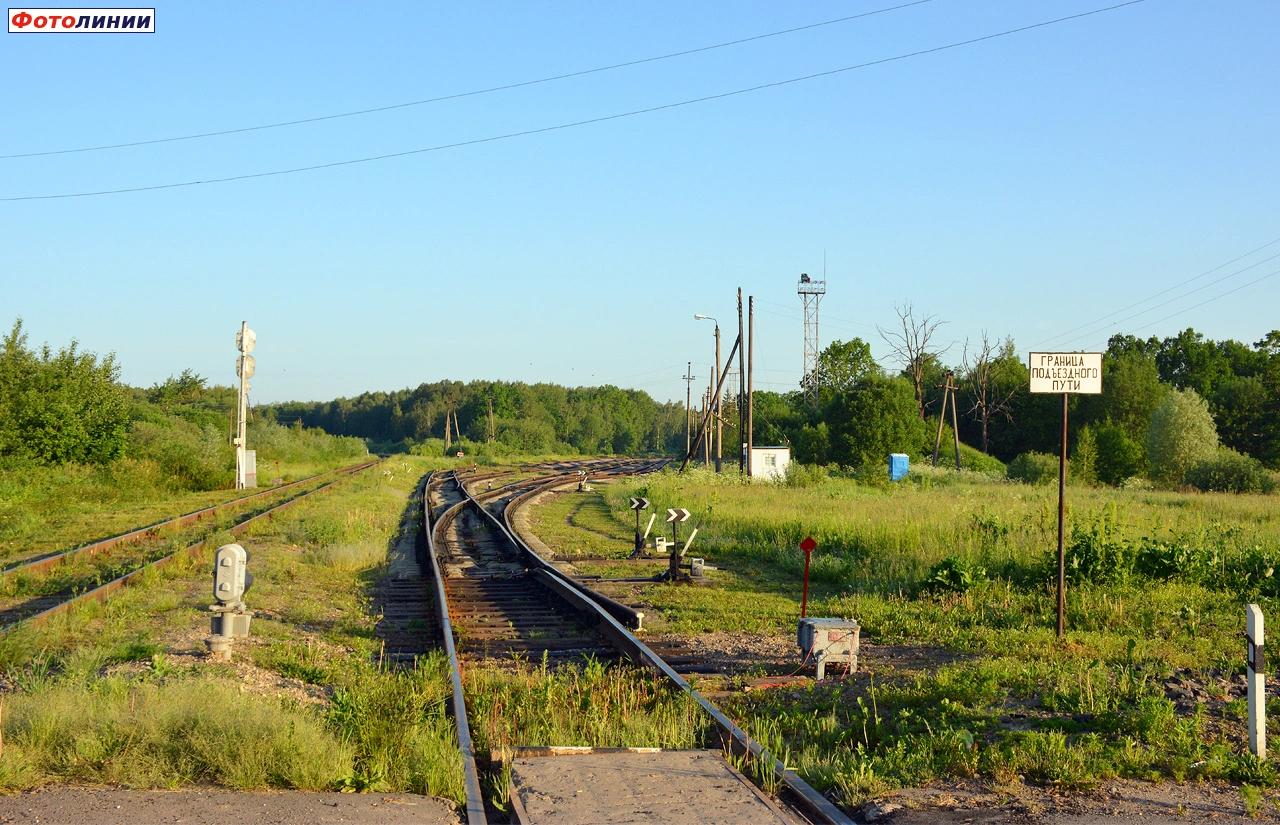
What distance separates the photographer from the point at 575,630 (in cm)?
1259

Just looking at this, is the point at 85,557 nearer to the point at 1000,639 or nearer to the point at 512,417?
the point at 1000,639

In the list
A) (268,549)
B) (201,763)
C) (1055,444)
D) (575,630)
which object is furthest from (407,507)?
(1055,444)

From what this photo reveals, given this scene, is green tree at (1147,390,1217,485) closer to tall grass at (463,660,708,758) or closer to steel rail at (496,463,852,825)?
steel rail at (496,463,852,825)

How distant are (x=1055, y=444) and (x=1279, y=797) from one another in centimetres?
7762

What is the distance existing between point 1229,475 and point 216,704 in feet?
164

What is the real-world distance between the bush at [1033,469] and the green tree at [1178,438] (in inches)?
218

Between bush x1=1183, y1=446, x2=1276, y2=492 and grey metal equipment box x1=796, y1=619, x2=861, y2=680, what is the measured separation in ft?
140

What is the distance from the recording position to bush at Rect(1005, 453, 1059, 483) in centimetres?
5522

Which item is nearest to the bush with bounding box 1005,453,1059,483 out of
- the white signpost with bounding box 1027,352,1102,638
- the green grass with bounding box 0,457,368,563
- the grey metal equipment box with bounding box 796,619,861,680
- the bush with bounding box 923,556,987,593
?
the green grass with bounding box 0,457,368,563

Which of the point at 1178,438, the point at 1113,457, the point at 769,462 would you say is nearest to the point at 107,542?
the point at 769,462

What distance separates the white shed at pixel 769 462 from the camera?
145 feet

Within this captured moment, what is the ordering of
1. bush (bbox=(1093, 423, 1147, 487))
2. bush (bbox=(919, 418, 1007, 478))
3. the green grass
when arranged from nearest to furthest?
1. the green grass
2. bush (bbox=(1093, 423, 1147, 487))
3. bush (bbox=(919, 418, 1007, 478))

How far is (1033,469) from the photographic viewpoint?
188 feet

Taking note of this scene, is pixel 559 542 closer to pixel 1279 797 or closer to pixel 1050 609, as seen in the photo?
pixel 1050 609
